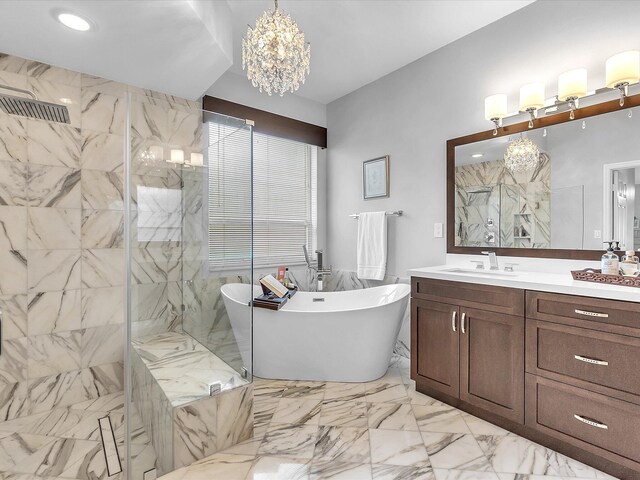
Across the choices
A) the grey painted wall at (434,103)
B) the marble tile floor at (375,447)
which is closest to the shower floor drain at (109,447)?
the marble tile floor at (375,447)

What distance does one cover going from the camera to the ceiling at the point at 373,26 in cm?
228

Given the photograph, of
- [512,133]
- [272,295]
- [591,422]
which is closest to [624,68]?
[512,133]

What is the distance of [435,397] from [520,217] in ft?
4.56

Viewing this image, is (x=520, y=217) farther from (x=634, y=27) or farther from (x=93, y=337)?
(x=93, y=337)

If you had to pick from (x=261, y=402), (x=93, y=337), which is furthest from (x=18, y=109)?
(x=261, y=402)

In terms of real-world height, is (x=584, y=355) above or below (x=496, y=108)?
below

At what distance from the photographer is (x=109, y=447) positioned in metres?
1.84

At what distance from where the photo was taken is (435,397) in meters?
2.34

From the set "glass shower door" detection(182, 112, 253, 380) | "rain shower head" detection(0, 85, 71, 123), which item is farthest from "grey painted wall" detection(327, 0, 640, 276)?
"rain shower head" detection(0, 85, 71, 123)

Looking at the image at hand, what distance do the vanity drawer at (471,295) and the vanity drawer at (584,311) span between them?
0.08 metres

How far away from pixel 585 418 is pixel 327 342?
5.00 feet

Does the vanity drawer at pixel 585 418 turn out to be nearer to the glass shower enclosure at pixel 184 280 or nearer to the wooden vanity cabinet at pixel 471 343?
the wooden vanity cabinet at pixel 471 343

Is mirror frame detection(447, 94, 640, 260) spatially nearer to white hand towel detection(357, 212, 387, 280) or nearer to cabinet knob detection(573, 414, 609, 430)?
white hand towel detection(357, 212, 387, 280)

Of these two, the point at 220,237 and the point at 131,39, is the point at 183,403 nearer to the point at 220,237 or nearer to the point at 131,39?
the point at 220,237
